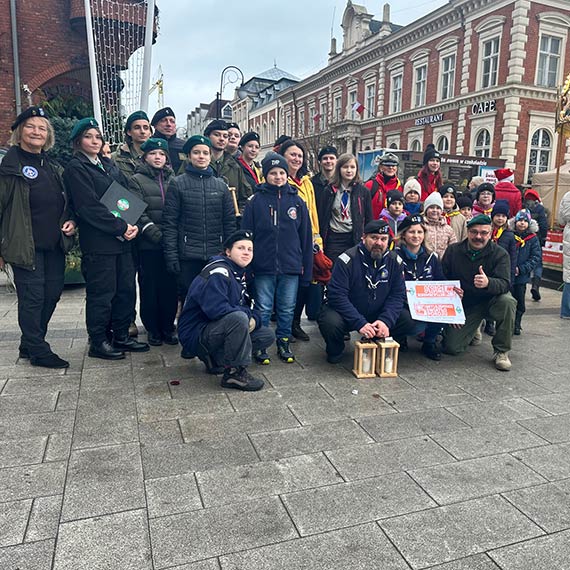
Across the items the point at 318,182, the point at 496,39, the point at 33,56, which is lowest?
the point at 318,182

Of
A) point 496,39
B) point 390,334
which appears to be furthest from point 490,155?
point 390,334

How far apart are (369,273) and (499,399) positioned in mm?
1612

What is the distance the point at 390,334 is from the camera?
5184 millimetres

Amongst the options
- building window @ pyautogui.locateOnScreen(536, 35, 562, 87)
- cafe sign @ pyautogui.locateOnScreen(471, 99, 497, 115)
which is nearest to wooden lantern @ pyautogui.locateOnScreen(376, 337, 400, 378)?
cafe sign @ pyautogui.locateOnScreen(471, 99, 497, 115)

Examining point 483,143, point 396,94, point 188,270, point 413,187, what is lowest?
point 188,270

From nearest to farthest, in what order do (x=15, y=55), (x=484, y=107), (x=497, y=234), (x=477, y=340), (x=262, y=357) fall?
(x=262, y=357), (x=477, y=340), (x=497, y=234), (x=15, y=55), (x=484, y=107)

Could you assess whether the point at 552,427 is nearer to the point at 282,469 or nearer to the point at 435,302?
the point at 435,302

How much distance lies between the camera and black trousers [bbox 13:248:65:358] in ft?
14.5

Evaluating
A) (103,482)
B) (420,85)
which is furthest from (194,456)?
(420,85)

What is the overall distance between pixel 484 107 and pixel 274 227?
25466mm

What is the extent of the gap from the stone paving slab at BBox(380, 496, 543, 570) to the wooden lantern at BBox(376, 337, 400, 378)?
2.01m

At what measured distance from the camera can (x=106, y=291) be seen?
188 inches

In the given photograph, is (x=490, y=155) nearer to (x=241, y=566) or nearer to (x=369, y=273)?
(x=369, y=273)

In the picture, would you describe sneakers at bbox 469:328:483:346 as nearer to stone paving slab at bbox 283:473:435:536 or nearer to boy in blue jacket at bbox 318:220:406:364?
boy in blue jacket at bbox 318:220:406:364
